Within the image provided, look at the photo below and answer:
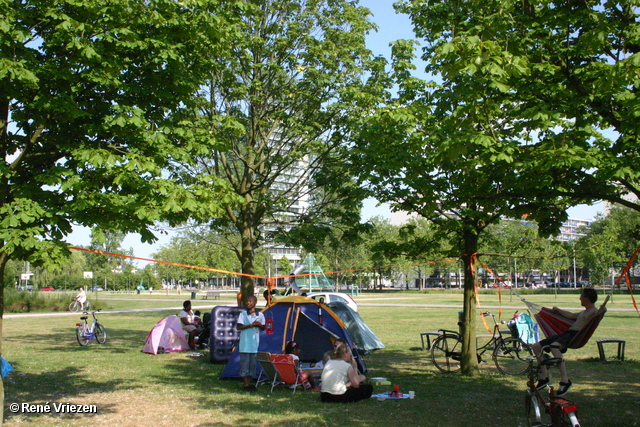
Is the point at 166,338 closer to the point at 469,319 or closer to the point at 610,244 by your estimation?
the point at 469,319

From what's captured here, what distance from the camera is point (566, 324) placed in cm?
726

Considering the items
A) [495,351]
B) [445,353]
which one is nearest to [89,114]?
[445,353]

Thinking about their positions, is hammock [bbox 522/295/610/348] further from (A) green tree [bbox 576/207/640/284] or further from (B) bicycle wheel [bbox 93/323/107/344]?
(B) bicycle wheel [bbox 93/323/107/344]

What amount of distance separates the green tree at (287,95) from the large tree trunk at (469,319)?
503cm

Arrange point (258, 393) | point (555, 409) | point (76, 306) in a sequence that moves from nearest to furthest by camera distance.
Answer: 1. point (555, 409)
2. point (258, 393)
3. point (76, 306)

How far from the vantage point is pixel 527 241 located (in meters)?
11.7

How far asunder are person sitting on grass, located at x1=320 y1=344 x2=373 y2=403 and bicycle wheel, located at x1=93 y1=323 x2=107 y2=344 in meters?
11.2

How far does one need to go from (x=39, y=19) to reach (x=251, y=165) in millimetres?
10888

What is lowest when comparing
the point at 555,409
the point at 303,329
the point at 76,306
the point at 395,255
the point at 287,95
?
the point at 76,306

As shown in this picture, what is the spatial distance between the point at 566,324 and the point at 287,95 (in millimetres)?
11400

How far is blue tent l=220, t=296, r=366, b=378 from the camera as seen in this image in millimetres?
12203

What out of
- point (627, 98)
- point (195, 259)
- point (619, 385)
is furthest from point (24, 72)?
point (195, 259)

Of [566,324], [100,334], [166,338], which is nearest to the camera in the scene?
[566,324]

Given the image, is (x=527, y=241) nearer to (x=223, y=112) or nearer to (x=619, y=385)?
(x=619, y=385)
